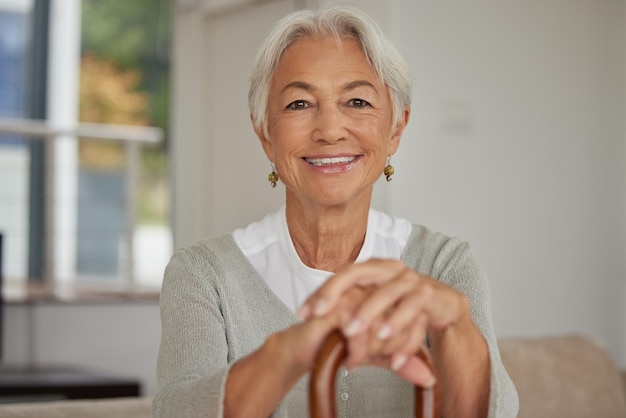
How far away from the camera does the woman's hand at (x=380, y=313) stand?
89 cm

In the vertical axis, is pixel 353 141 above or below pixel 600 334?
above

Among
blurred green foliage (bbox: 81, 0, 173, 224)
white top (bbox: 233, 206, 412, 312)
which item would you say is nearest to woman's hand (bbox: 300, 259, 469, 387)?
white top (bbox: 233, 206, 412, 312)

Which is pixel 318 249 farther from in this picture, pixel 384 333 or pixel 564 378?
pixel 564 378

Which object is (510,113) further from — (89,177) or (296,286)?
(89,177)

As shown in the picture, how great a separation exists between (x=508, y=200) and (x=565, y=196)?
1.05 feet

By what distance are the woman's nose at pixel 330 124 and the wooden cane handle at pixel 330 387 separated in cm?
64

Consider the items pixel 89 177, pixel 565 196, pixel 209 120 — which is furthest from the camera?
pixel 89 177

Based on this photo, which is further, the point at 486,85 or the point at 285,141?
the point at 486,85

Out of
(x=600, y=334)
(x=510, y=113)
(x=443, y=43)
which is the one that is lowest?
(x=600, y=334)

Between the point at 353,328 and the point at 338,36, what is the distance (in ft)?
2.47

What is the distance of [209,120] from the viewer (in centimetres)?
497

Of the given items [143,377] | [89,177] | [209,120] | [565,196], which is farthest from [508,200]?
[89,177]

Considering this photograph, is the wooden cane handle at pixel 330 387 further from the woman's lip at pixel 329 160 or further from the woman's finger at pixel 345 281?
the woman's lip at pixel 329 160

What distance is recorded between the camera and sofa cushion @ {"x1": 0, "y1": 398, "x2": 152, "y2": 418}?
70.9 inches
